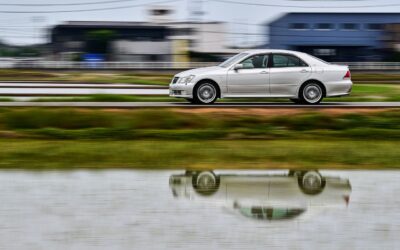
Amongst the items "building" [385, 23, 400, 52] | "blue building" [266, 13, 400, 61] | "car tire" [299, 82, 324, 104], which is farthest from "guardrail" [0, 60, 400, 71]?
"car tire" [299, 82, 324, 104]

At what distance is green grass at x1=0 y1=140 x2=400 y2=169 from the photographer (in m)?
10.7

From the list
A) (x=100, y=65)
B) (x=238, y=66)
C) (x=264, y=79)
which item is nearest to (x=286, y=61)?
(x=264, y=79)

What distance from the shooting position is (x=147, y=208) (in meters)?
7.55

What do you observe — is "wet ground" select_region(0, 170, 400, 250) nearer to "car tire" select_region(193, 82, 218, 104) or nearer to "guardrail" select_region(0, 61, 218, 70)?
"car tire" select_region(193, 82, 218, 104)

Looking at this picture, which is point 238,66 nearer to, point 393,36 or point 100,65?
point 100,65

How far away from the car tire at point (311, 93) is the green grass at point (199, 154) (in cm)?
501

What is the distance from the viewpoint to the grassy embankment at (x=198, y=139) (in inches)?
435

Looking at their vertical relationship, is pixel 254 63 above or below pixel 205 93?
above

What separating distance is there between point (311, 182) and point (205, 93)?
369 inches

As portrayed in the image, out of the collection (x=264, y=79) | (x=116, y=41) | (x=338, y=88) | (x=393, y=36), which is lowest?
(x=338, y=88)

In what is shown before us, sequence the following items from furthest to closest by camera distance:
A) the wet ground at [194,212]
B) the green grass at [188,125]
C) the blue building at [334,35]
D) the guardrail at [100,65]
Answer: the blue building at [334,35] → the guardrail at [100,65] → the green grass at [188,125] → the wet ground at [194,212]

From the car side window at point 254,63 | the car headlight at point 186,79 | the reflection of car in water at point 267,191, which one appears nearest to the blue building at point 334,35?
the car side window at point 254,63

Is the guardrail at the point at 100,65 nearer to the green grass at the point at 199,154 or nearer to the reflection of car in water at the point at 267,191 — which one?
the green grass at the point at 199,154

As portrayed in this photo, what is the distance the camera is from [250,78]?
59.6 ft
